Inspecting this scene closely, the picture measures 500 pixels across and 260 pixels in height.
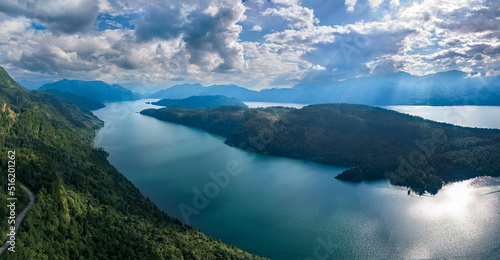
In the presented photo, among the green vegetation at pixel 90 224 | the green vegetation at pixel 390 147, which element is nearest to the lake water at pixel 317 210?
the green vegetation at pixel 390 147

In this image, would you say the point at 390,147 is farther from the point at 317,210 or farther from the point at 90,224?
the point at 90,224

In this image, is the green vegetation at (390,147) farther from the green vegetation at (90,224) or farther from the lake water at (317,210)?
the green vegetation at (90,224)

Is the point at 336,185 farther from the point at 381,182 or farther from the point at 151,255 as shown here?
the point at 151,255

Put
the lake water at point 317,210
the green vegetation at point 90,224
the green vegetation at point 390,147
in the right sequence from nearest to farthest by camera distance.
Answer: the green vegetation at point 90,224
the lake water at point 317,210
the green vegetation at point 390,147

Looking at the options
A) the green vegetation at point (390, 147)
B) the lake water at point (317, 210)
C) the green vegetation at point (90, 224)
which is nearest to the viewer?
the green vegetation at point (90, 224)

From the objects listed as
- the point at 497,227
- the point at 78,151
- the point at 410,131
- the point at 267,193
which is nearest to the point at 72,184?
the point at 78,151

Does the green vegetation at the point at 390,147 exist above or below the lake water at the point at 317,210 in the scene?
above

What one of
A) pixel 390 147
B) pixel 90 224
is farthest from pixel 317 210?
pixel 390 147
